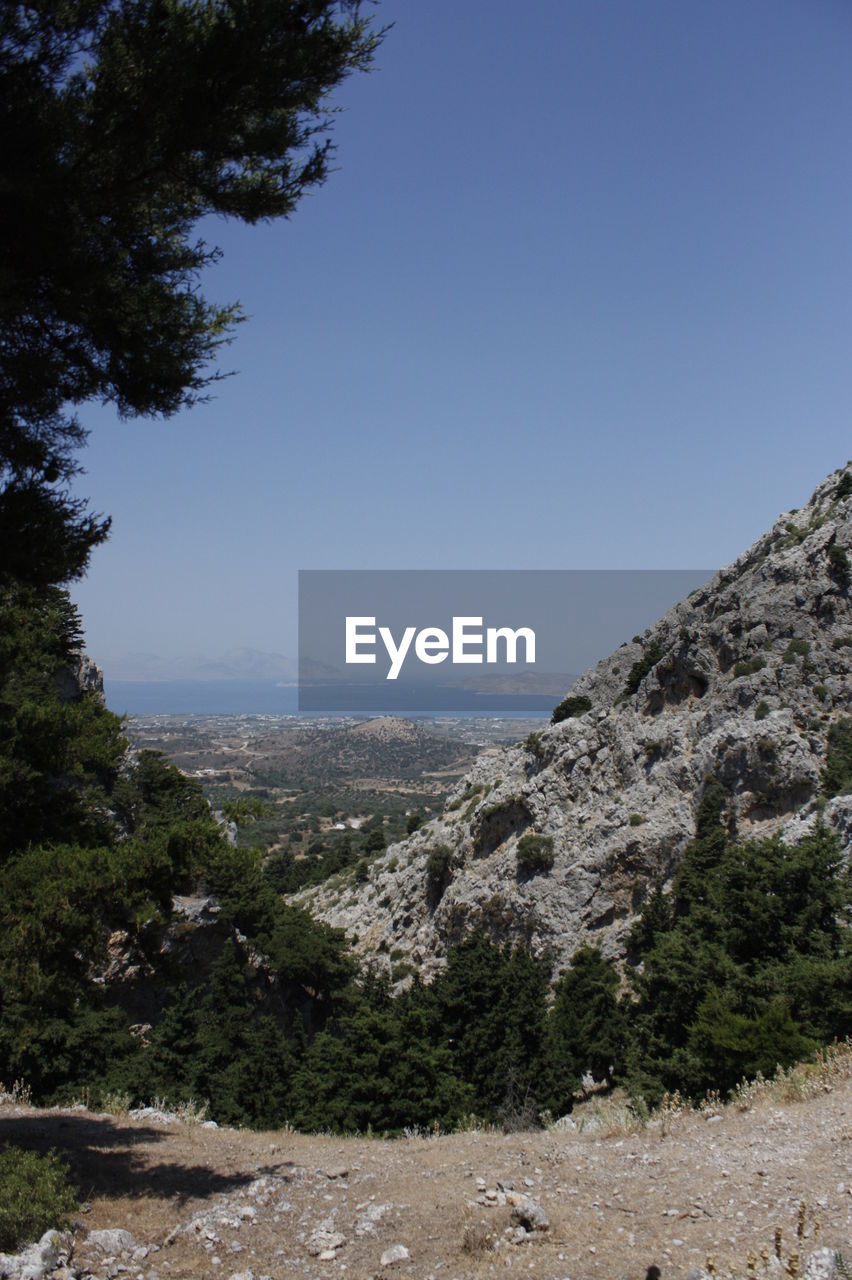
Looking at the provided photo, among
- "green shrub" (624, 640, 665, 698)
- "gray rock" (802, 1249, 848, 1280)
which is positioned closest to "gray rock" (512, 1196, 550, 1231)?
"gray rock" (802, 1249, 848, 1280)

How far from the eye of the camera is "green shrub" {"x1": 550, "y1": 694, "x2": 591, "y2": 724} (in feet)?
134

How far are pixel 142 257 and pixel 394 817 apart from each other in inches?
3311

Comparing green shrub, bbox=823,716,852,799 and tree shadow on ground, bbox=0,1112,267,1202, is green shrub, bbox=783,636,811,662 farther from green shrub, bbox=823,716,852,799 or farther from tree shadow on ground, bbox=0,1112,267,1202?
tree shadow on ground, bbox=0,1112,267,1202

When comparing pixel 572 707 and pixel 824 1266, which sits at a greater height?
pixel 572 707

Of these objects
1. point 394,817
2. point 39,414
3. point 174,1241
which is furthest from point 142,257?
point 394,817

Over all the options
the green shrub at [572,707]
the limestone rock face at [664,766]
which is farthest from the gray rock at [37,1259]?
the green shrub at [572,707]

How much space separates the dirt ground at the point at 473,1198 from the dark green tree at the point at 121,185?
492cm

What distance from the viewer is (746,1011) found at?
1411 centimetres

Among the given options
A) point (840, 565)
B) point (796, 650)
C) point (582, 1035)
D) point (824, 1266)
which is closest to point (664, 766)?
point (796, 650)

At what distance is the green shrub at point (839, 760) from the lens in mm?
24198

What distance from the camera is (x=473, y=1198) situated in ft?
19.7

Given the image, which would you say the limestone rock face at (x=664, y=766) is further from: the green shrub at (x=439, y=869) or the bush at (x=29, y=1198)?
the bush at (x=29, y=1198)

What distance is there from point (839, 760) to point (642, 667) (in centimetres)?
1279

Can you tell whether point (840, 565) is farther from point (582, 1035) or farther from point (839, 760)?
point (582, 1035)
